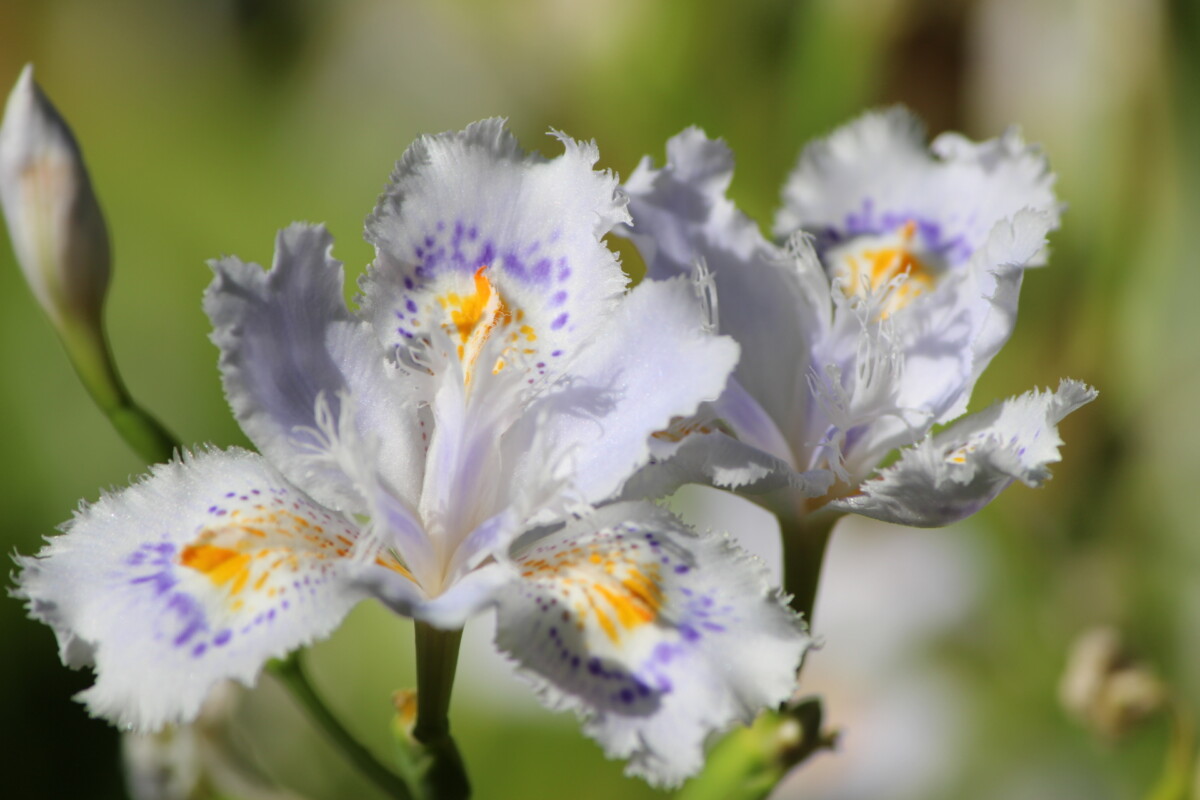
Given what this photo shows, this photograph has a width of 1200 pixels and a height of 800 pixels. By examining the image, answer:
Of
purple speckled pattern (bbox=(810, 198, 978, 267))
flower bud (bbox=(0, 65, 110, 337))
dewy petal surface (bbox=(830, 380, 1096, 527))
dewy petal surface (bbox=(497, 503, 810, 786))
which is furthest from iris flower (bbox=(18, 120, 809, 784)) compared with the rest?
purple speckled pattern (bbox=(810, 198, 978, 267))

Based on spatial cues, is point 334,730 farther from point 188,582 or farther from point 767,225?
point 767,225

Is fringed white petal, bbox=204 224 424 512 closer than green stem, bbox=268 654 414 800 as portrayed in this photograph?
Yes

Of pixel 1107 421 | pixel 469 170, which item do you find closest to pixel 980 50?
pixel 1107 421

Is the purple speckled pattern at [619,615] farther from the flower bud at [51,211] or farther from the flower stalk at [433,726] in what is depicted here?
the flower bud at [51,211]

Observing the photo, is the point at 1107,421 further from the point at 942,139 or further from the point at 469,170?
the point at 469,170

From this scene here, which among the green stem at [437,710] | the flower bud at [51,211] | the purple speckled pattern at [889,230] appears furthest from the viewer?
the purple speckled pattern at [889,230]

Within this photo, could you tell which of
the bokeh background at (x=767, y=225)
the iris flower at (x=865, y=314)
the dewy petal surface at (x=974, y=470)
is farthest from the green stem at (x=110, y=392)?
the bokeh background at (x=767, y=225)

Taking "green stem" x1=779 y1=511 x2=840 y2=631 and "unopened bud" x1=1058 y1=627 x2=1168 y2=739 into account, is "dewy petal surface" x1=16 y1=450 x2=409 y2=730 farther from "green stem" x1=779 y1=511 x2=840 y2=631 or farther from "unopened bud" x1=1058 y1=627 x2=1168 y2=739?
"unopened bud" x1=1058 y1=627 x2=1168 y2=739

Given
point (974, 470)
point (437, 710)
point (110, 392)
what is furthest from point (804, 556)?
point (110, 392)
